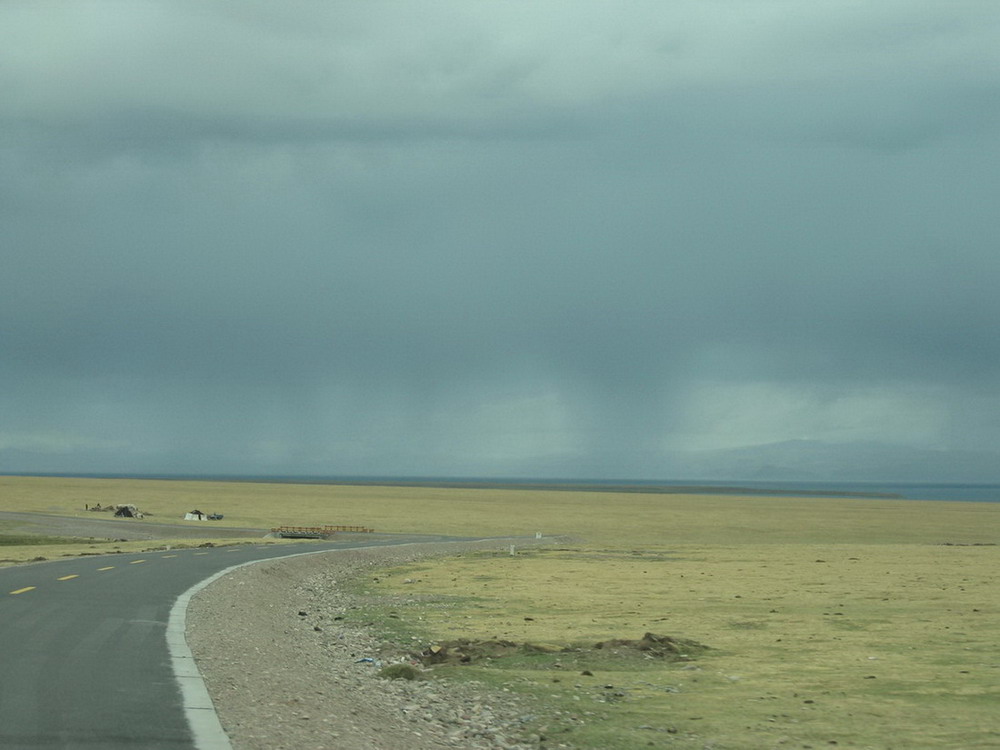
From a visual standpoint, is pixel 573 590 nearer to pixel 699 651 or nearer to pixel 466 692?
pixel 699 651

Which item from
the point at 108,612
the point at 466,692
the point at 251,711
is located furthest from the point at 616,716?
the point at 108,612

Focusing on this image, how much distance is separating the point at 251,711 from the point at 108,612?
11150mm

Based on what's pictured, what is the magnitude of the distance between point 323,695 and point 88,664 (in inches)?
147

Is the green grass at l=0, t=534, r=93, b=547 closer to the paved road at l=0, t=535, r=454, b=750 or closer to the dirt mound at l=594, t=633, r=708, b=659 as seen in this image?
the paved road at l=0, t=535, r=454, b=750

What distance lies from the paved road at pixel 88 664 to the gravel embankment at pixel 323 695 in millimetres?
702

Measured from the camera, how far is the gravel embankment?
1114 centimetres

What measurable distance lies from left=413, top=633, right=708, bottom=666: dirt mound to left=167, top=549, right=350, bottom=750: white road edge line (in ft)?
13.1

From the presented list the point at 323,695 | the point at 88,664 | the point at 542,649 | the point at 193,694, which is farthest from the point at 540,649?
the point at 88,664

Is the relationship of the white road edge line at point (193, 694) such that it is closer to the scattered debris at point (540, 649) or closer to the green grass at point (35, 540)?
the scattered debris at point (540, 649)

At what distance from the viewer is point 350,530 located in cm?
7912

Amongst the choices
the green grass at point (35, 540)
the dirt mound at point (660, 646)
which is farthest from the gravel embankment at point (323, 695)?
the green grass at point (35, 540)

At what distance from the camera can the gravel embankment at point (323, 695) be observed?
1114cm

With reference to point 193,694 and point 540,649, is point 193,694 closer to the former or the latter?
point 193,694

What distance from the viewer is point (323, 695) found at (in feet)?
44.4
